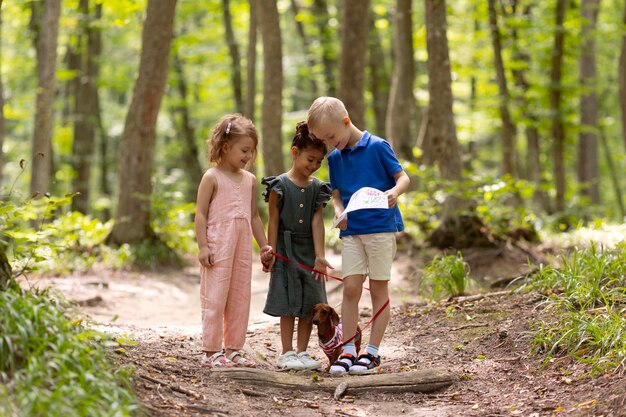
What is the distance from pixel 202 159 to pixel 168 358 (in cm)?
2894

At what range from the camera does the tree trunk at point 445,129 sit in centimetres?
1058

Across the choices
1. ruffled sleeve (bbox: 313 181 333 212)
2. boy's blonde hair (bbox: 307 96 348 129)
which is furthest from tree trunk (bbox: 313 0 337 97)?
boy's blonde hair (bbox: 307 96 348 129)

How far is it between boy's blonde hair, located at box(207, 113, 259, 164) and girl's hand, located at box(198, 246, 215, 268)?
2.22 feet

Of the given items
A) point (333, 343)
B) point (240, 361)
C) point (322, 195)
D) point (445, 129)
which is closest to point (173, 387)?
point (240, 361)

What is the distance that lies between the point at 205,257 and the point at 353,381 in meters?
1.37

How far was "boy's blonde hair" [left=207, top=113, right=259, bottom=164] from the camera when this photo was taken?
5.36 metres

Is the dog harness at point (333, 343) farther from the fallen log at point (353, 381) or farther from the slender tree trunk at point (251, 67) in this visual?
the slender tree trunk at point (251, 67)

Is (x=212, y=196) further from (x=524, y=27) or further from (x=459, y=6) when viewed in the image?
(x=459, y=6)

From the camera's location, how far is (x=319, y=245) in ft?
18.0

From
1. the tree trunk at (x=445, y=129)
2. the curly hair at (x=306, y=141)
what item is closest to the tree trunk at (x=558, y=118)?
the tree trunk at (x=445, y=129)

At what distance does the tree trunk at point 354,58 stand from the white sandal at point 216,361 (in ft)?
22.3

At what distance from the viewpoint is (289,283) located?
5.48 meters

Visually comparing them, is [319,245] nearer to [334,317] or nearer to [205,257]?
[334,317]

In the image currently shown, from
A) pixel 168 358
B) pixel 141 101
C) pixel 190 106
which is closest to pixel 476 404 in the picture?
pixel 168 358
